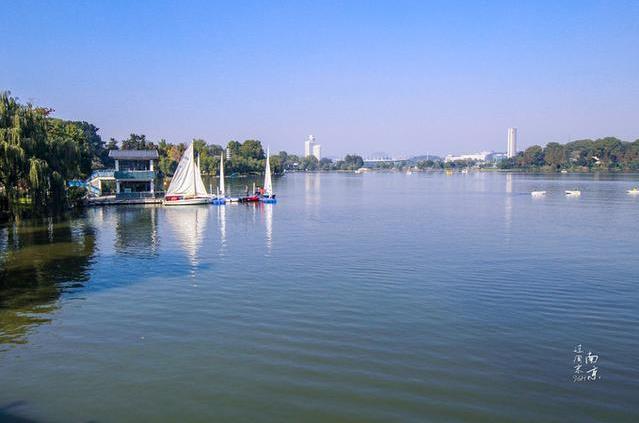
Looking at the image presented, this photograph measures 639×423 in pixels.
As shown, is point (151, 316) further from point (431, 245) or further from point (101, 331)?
point (431, 245)

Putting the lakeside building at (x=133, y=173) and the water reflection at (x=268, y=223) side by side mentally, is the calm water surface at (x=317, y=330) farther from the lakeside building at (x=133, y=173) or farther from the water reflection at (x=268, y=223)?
the lakeside building at (x=133, y=173)

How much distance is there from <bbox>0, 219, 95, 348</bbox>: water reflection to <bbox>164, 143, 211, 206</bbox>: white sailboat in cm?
2133

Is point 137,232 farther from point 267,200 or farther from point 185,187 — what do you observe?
point 267,200

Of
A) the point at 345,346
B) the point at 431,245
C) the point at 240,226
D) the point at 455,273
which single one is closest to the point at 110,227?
the point at 240,226

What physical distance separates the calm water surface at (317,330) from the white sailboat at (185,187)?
29.0m

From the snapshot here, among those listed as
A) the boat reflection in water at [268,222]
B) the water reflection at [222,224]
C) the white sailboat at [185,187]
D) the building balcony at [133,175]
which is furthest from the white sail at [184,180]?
the boat reflection in water at [268,222]

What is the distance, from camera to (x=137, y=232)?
3834 centimetres

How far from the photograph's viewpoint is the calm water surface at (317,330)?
11203mm

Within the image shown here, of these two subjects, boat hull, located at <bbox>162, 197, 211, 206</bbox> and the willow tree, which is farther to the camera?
boat hull, located at <bbox>162, 197, 211, 206</bbox>

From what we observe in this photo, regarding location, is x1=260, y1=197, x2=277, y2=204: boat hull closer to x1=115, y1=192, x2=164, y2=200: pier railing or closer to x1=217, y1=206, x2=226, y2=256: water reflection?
x1=217, y1=206, x2=226, y2=256: water reflection

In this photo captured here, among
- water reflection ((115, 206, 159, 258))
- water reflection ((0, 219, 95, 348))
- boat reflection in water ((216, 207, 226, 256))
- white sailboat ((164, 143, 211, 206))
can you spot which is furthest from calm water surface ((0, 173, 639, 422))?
white sailboat ((164, 143, 211, 206))

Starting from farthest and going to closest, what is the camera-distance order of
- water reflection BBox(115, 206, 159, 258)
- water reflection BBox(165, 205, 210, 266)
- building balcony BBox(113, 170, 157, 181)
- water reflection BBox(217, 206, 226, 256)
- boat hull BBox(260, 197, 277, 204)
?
boat hull BBox(260, 197, 277, 204)
building balcony BBox(113, 170, 157, 181)
water reflection BBox(217, 206, 226, 256)
water reflection BBox(165, 205, 210, 266)
water reflection BBox(115, 206, 159, 258)

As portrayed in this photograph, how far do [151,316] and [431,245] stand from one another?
1937 centimetres

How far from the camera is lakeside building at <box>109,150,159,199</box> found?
6269 cm
